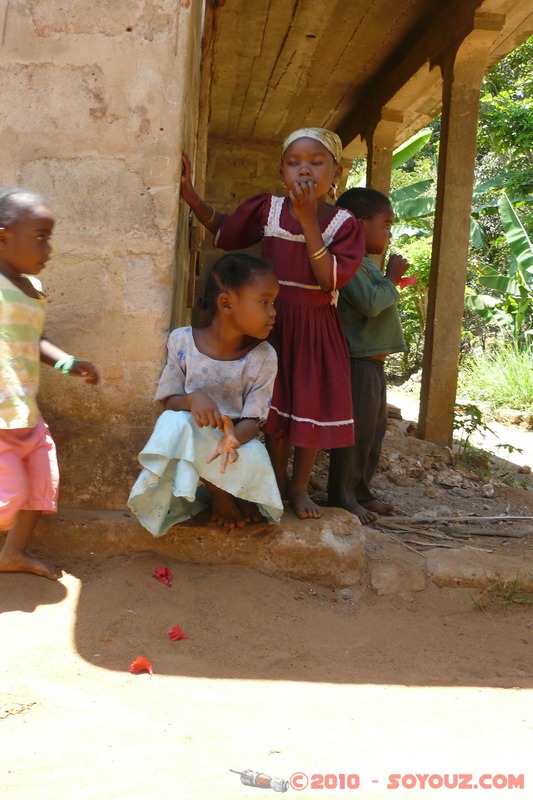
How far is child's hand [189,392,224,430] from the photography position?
2543 mm

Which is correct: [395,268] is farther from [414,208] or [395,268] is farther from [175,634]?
[414,208]

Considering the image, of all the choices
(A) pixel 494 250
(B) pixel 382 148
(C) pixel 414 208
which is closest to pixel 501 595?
(B) pixel 382 148

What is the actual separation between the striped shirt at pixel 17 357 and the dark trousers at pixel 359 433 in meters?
1.47

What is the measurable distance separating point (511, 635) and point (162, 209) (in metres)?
1.97

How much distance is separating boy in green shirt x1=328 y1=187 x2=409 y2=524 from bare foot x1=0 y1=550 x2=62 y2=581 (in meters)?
1.39

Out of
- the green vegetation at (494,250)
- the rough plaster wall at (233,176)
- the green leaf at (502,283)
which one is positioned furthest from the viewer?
the green leaf at (502,283)

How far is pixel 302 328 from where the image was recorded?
9.73ft

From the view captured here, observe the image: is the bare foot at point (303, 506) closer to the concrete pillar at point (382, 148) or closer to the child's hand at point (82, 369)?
the child's hand at point (82, 369)

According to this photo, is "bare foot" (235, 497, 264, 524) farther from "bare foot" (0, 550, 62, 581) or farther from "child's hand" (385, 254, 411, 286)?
"child's hand" (385, 254, 411, 286)

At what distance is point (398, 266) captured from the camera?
3490 millimetres

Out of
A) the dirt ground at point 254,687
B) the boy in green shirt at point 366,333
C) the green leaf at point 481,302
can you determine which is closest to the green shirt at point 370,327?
the boy in green shirt at point 366,333

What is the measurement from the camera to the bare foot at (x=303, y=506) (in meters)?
2.97

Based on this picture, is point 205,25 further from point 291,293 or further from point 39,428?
point 39,428

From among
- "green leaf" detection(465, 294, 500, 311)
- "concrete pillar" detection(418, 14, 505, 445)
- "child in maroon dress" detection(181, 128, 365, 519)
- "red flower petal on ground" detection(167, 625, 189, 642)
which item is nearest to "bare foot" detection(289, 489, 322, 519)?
"child in maroon dress" detection(181, 128, 365, 519)
